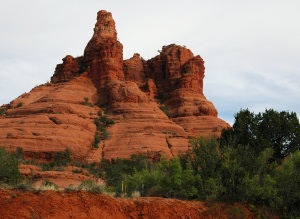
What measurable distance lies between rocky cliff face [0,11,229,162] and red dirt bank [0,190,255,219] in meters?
38.0

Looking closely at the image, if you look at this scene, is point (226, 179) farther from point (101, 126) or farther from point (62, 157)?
point (101, 126)

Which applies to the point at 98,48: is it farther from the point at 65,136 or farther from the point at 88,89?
the point at 65,136

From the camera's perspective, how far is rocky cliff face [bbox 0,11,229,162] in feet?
218

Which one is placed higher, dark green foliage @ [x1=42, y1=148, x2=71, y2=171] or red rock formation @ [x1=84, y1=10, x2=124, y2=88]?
red rock formation @ [x1=84, y1=10, x2=124, y2=88]

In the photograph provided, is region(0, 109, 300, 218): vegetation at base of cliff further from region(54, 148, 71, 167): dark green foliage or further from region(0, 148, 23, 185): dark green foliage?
region(54, 148, 71, 167): dark green foliage

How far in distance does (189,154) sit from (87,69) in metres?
56.5

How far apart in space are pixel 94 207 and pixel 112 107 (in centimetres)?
5704

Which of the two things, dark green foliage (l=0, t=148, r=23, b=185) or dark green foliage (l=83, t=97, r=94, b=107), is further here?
dark green foliage (l=83, t=97, r=94, b=107)

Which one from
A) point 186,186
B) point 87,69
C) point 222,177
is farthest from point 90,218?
point 87,69

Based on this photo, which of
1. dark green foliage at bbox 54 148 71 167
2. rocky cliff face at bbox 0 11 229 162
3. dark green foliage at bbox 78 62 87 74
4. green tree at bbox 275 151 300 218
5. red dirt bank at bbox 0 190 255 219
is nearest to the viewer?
red dirt bank at bbox 0 190 255 219

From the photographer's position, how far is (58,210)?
2264cm

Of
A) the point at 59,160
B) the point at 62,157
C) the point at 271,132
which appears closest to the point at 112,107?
the point at 62,157

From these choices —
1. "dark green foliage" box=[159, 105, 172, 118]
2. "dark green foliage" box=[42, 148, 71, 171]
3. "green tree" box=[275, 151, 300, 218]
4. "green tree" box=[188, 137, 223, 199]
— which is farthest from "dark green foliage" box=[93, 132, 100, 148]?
→ "green tree" box=[275, 151, 300, 218]

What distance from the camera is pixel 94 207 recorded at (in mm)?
23922
